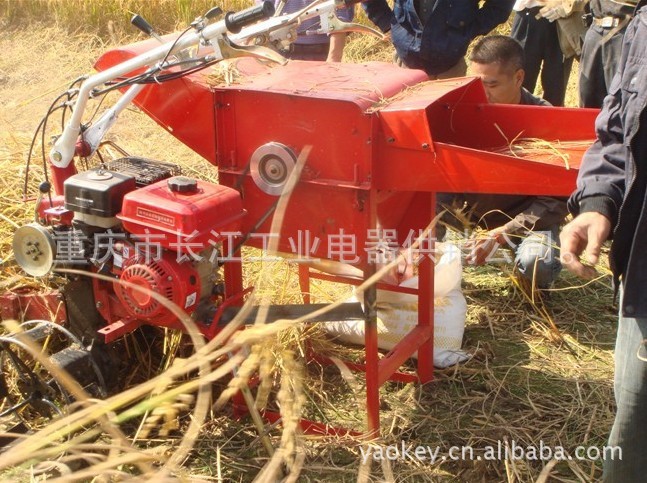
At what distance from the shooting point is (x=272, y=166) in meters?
2.69

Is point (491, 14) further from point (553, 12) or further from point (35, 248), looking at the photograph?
point (35, 248)

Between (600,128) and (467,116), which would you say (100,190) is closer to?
(467,116)

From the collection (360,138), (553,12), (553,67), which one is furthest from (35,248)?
(553,67)

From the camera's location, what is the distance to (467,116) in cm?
295

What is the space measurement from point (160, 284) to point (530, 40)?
369 cm

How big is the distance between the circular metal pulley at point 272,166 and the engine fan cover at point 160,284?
383 mm

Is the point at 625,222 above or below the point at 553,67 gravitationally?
below

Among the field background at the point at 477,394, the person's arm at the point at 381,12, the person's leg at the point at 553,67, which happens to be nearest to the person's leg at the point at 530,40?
the person's leg at the point at 553,67

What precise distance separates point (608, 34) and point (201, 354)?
3.83 meters

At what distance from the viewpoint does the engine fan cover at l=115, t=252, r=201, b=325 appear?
105 inches

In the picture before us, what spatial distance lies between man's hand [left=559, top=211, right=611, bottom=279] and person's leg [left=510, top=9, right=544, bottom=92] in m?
3.72

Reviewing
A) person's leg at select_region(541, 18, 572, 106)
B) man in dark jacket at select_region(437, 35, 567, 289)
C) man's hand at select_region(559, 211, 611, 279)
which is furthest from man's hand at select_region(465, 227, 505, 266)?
person's leg at select_region(541, 18, 572, 106)

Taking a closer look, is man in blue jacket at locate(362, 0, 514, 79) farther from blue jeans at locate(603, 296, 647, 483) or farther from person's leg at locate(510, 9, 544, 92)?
blue jeans at locate(603, 296, 647, 483)

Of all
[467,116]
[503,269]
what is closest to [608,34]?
[503,269]
